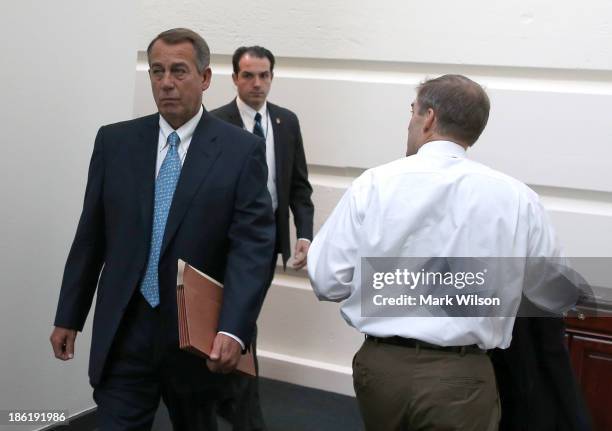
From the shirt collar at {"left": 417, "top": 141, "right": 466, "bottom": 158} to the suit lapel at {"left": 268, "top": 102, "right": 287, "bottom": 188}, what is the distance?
2160 mm

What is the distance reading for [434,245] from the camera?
2.33 meters

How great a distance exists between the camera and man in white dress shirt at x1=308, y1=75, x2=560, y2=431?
2316 millimetres

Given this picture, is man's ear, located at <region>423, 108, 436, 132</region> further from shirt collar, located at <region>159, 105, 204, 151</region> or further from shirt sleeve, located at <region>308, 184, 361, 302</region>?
shirt collar, located at <region>159, 105, 204, 151</region>

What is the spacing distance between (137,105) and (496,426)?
4348 mm

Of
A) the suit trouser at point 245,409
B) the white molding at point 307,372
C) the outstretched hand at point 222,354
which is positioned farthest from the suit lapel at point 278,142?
the outstretched hand at point 222,354

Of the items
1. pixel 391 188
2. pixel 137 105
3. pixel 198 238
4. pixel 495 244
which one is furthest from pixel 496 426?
pixel 137 105

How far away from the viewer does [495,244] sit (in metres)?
2.33

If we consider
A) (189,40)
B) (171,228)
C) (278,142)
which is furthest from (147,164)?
(278,142)

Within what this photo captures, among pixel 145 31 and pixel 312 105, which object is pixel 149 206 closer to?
pixel 312 105

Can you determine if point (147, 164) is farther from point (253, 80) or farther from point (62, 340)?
point (253, 80)

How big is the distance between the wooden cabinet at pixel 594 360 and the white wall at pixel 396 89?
128cm

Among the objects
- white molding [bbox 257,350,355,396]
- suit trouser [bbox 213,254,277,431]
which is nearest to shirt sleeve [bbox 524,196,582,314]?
suit trouser [bbox 213,254,277,431]

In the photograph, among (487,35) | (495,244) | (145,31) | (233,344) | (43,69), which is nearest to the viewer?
(495,244)

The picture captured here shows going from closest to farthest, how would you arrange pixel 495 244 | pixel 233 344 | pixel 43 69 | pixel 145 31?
1. pixel 495 244
2. pixel 233 344
3. pixel 43 69
4. pixel 145 31
